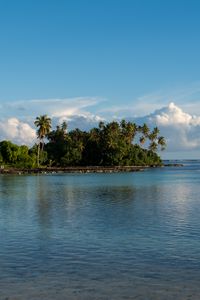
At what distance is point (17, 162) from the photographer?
591 feet

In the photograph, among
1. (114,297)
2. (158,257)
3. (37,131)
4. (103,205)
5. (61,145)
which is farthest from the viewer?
(61,145)

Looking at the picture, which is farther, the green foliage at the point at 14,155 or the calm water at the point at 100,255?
the green foliage at the point at 14,155

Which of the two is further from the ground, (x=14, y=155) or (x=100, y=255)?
(x=14, y=155)

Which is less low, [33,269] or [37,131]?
[37,131]

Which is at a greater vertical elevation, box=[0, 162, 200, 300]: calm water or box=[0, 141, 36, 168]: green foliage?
box=[0, 141, 36, 168]: green foliage

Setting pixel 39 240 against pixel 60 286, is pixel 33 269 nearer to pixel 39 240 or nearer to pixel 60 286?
pixel 60 286

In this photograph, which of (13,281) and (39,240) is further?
(39,240)

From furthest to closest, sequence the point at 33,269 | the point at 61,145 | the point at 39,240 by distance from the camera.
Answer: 1. the point at 61,145
2. the point at 39,240
3. the point at 33,269

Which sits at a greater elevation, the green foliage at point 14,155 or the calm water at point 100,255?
the green foliage at point 14,155

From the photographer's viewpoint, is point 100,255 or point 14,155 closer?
point 100,255

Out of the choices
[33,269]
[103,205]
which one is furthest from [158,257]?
[103,205]

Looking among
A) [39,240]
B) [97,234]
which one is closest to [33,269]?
[39,240]

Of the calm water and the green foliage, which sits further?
the green foliage

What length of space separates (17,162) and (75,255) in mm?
158668
